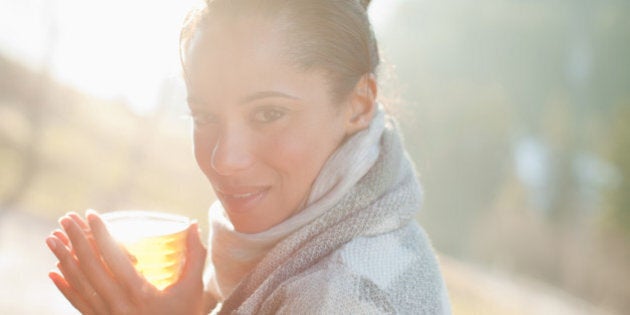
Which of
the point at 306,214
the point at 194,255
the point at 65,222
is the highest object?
the point at 65,222

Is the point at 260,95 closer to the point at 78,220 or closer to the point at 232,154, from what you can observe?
the point at 232,154

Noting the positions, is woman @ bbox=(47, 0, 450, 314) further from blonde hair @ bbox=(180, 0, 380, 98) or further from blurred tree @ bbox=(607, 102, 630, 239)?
blurred tree @ bbox=(607, 102, 630, 239)

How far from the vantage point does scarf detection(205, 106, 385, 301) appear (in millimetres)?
1812

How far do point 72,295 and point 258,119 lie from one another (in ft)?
2.29

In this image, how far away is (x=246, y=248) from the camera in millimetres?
1946

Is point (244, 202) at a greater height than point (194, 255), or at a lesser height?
greater

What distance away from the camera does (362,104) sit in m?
2.02

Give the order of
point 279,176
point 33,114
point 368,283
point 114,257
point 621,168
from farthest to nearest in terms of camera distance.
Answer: point 621,168
point 33,114
point 279,176
point 114,257
point 368,283

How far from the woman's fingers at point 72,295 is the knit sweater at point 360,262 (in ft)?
1.13

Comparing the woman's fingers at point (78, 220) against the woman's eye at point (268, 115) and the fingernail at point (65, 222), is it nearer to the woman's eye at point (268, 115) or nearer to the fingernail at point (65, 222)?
the fingernail at point (65, 222)

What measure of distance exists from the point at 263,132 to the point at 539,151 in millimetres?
51725

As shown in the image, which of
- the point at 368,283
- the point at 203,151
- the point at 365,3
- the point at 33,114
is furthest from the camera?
the point at 33,114

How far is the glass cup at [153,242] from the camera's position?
1779 mm

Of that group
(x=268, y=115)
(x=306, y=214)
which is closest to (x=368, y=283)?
(x=306, y=214)
